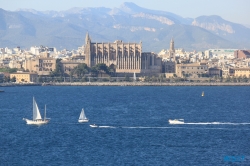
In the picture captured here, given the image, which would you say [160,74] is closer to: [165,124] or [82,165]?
[165,124]

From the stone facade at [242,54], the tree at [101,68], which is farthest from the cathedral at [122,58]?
the stone facade at [242,54]

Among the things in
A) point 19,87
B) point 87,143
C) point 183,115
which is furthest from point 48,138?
point 19,87

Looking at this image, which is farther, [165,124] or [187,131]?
[165,124]

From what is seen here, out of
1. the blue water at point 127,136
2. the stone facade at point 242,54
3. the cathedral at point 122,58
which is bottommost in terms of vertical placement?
the blue water at point 127,136

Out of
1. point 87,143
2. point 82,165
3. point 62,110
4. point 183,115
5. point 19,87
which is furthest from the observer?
point 19,87

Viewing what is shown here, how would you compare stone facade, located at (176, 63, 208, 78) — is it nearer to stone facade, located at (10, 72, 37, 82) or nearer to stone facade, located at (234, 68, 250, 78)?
stone facade, located at (234, 68, 250, 78)

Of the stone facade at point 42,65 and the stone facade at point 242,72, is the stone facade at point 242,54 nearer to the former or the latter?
the stone facade at point 242,72

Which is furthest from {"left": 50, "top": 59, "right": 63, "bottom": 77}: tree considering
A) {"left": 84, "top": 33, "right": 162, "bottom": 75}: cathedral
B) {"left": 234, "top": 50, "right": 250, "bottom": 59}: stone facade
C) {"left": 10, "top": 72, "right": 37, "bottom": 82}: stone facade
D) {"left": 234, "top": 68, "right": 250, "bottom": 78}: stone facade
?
{"left": 234, "top": 50, "right": 250, "bottom": 59}: stone facade
